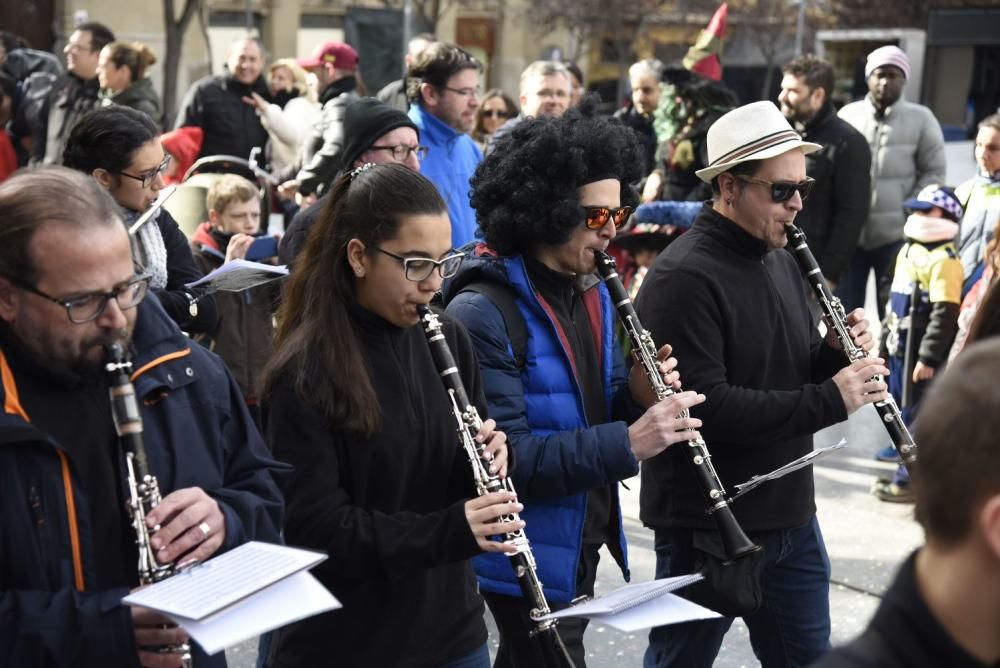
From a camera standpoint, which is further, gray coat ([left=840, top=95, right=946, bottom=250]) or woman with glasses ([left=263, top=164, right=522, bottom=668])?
gray coat ([left=840, top=95, right=946, bottom=250])

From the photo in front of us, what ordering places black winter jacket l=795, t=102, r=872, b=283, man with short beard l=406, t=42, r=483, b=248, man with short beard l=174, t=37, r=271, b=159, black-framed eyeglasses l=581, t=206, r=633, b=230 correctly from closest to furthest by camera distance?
black-framed eyeglasses l=581, t=206, r=633, b=230
man with short beard l=406, t=42, r=483, b=248
black winter jacket l=795, t=102, r=872, b=283
man with short beard l=174, t=37, r=271, b=159

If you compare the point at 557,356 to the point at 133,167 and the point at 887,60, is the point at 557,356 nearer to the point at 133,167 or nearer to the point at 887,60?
the point at 133,167

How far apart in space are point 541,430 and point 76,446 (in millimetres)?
1379

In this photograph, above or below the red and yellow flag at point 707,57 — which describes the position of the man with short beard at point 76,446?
below

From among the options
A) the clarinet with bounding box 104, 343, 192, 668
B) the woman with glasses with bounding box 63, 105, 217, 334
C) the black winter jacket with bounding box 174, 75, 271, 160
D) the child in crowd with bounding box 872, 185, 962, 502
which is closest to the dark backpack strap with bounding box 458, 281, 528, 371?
the clarinet with bounding box 104, 343, 192, 668

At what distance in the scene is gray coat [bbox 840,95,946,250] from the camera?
8.33 meters

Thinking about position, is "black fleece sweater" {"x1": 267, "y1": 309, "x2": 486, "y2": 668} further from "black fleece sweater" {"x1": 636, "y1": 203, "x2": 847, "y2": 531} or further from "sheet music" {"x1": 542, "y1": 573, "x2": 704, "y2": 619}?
"black fleece sweater" {"x1": 636, "y1": 203, "x2": 847, "y2": 531}

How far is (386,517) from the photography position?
2.81 metres

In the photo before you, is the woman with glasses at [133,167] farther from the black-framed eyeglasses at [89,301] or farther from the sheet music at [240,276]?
the black-framed eyeglasses at [89,301]

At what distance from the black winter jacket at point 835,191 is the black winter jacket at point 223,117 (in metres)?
3.83

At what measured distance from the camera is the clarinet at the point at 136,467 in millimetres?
2285

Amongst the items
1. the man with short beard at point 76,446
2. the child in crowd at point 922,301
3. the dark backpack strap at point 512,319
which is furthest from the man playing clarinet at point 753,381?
the child in crowd at point 922,301

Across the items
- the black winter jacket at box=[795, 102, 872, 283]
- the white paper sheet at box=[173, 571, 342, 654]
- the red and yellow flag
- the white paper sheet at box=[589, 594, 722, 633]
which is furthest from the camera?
the red and yellow flag

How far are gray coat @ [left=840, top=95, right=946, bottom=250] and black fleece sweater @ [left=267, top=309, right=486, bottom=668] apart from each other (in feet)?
19.2
